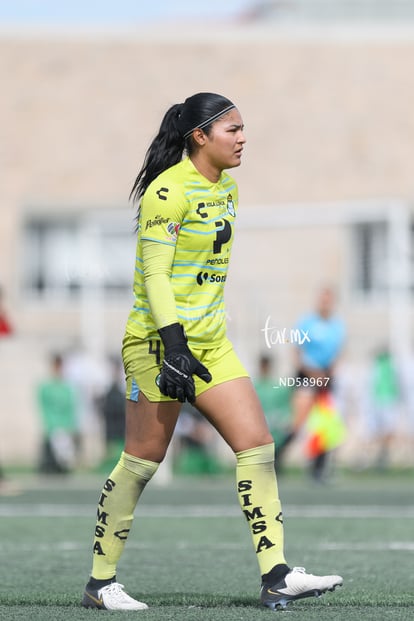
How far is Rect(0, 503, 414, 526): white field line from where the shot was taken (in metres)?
12.9

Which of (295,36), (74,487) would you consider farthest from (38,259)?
(74,487)

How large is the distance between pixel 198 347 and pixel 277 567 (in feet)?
3.13

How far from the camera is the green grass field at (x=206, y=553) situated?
22.0 feet

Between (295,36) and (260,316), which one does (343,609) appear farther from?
(295,36)

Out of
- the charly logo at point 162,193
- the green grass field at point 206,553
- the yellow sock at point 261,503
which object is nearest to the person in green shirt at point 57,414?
the green grass field at point 206,553

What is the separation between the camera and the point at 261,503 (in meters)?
6.58

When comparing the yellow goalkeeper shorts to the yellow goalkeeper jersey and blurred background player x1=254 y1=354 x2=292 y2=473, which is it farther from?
blurred background player x1=254 y1=354 x2=292 y2=473

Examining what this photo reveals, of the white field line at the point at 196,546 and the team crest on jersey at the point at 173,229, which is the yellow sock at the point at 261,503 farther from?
the white field line at the point at 196,546

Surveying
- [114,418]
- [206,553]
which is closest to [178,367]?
[206,553]

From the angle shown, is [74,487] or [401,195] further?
[401,195]

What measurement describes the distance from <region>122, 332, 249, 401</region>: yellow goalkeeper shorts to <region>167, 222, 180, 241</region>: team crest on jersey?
0.45 meters

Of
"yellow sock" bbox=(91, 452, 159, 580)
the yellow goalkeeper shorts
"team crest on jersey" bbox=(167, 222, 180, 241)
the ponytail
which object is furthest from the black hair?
"yellow sock" bbox=(91, 452, 159, 580)

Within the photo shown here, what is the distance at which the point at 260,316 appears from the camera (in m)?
22.2

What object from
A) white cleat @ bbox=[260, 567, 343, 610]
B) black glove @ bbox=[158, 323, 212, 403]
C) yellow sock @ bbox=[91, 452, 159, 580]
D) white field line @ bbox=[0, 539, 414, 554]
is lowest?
white field line @ bbox=[0, 539, 414, 554]
